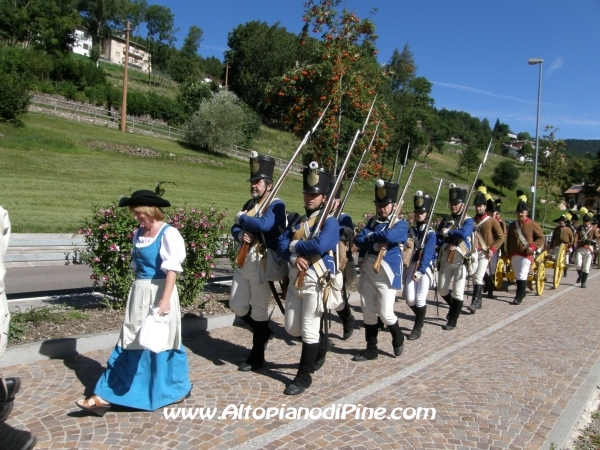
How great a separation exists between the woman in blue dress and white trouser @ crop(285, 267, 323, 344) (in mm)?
1251

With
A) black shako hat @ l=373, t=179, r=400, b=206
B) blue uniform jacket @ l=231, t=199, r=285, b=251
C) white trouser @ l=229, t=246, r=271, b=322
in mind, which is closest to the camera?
blue uniform jacket @ l=231, t=199, r=285, b=251

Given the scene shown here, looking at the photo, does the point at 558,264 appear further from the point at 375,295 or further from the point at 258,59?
the point at 258,59

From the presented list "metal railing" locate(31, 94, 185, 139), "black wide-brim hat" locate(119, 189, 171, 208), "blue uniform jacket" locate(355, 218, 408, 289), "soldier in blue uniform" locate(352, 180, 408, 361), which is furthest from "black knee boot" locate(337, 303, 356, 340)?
A: "metal railing" locate(31, 94, 185, 139)

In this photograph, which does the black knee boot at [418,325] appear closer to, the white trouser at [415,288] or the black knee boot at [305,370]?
the white trouser at [415,288]

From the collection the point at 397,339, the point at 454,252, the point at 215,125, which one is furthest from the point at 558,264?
the point at 215,125

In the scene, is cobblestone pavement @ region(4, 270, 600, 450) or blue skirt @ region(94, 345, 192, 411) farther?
blue skirt @ region(94, 345, 192, 411)

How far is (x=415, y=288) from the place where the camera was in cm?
790

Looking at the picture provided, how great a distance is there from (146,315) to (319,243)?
5.60ft

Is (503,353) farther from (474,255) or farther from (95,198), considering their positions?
(95,198)

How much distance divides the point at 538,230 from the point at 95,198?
16728 millimetres

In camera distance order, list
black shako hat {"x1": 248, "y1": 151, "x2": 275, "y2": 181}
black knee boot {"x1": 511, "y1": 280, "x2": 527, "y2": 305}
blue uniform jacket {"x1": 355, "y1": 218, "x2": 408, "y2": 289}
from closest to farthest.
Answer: black shako hat {"x1": 248, "y1": 151, "x2": 275, "y2": 181} < blue uniform jacket {"x1": 355, "y1": 218, "x2": 408, "y2": 289} < black knee boot {"x1": 511, "y1": 280, "x2": 527, "y2": 305}

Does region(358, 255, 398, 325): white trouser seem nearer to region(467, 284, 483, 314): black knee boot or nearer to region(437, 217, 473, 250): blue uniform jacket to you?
region(437, 217, 473, 250): blue uniform jacket

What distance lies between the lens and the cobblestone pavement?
171 inches

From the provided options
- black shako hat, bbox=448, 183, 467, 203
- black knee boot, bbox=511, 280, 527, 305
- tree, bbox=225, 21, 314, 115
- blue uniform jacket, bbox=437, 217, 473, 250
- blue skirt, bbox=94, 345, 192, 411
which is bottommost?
black knee boot, bbox=511, 280, 527, 305
